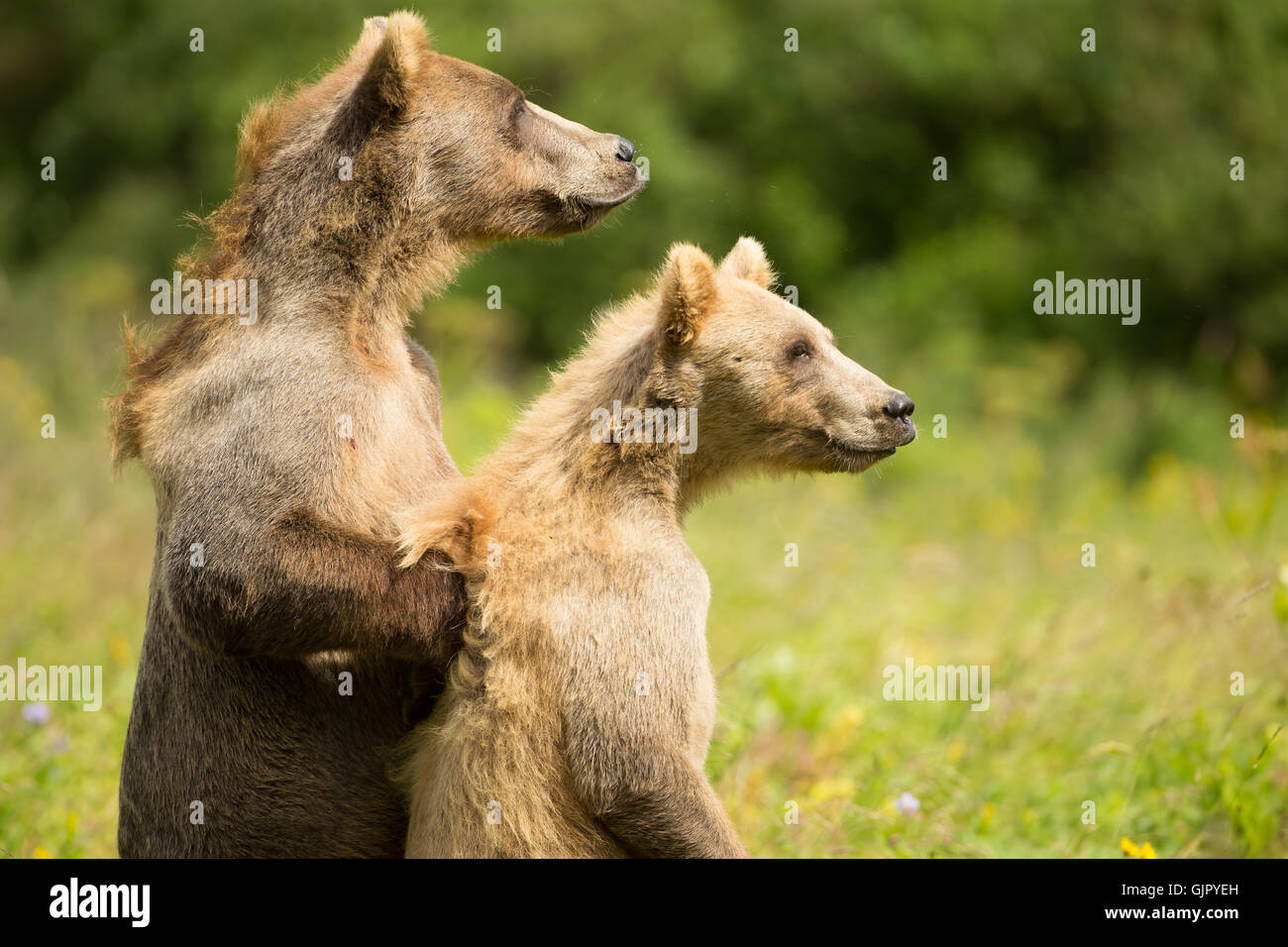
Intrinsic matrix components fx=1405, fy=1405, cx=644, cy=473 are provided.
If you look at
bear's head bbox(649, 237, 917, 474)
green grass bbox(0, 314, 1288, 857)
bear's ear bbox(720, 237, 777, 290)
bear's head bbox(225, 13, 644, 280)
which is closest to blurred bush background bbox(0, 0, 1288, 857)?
green grass bbox(0, 314, 1288, 857)

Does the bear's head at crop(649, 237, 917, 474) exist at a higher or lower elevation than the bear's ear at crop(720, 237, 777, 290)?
lower

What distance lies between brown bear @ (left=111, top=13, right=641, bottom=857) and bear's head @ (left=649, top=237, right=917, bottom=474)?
0.71 metres

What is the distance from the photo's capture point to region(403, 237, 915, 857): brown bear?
4090 mm

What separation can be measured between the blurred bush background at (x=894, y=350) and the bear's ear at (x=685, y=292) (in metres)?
2.06

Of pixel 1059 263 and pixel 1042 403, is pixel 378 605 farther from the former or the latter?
pixel 1059 263

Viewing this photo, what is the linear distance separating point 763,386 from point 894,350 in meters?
11.4

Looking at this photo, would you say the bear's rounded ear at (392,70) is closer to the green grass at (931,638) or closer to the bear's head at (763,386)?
the bear's head at (763,386)

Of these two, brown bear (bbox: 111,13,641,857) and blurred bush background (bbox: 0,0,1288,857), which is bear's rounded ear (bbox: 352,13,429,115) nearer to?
brown bear (bbox: 111,13,641,857)

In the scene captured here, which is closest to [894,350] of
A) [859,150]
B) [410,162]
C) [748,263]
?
[859,150]

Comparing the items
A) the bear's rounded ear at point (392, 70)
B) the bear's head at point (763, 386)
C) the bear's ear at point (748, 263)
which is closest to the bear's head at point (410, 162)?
the bear's rounded ear at point (392, 70)

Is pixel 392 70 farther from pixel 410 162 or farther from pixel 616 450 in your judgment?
pixel 616 450

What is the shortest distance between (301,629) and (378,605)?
0.77 ft

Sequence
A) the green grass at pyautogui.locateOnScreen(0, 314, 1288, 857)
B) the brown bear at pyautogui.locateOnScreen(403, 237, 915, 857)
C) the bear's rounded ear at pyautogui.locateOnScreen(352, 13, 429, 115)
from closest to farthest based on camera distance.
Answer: the brown bear at pyautogui.locateOnScreen(403, 237, 915, 857)
the bear's rounded ear at pyautogui.locateOnScreen(352, 13, 429, 115)
the green grass at pyautogui.locateOnScreen(0, 314, 1288, 857)
